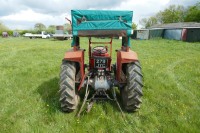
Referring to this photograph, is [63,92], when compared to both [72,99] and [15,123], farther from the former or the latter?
[15,123]

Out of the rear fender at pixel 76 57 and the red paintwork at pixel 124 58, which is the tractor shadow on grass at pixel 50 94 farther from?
the red paintwork at pixel 124 58

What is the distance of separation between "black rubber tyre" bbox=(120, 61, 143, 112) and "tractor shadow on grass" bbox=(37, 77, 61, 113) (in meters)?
1.50

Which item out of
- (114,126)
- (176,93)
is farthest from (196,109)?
(114,126)

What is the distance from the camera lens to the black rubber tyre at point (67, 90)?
14.7 ft

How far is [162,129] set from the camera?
13.3 ft

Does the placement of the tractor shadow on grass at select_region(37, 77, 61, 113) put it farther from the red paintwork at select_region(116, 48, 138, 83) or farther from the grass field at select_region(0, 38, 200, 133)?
the red paintwork at select_region(116, 48, 138, 83)

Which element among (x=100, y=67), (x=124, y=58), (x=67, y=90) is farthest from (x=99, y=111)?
(x=124, y=58)

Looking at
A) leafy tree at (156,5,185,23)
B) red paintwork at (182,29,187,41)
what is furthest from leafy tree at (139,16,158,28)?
red paintwork at (182,29,187,41)

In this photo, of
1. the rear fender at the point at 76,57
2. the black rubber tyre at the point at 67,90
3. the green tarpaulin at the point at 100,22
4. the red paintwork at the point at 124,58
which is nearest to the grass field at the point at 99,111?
the black rubber tyre at the point at 67,90

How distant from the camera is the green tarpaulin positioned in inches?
168

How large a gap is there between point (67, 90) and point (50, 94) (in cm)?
144

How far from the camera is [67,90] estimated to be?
4.48 meters

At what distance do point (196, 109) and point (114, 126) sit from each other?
208cm

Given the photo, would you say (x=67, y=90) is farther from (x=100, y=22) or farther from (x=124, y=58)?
(x=100, y=22)
